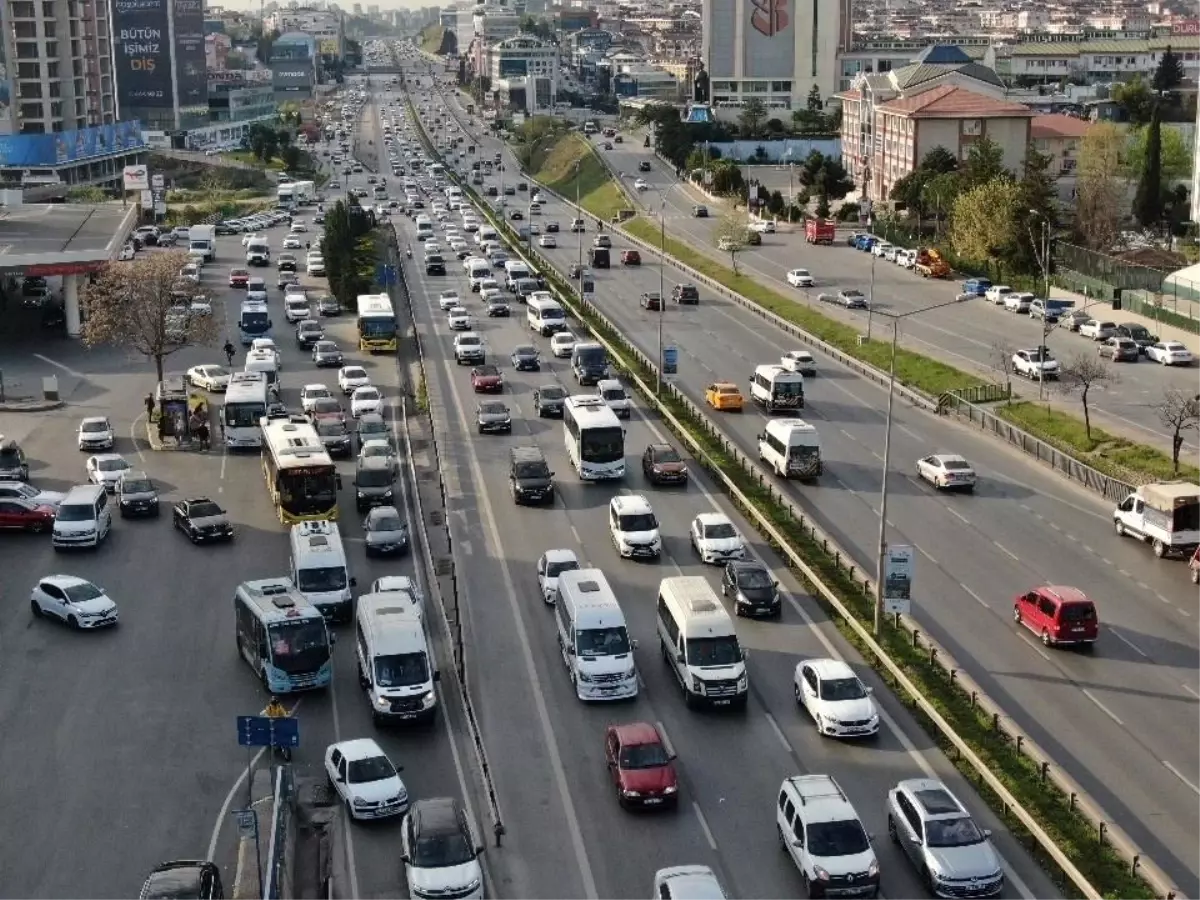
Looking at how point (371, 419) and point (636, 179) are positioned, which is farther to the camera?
point (636, 179)

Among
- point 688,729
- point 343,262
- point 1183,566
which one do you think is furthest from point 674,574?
point 343,262

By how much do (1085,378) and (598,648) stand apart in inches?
1053

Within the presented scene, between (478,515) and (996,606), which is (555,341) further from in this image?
(996,606)

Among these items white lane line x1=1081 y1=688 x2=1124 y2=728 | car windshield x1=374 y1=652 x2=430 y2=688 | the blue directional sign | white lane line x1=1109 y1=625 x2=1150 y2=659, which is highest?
the blue directional sign

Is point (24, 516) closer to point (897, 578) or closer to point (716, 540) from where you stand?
point (716, 540)

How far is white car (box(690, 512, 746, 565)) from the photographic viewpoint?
3944cm

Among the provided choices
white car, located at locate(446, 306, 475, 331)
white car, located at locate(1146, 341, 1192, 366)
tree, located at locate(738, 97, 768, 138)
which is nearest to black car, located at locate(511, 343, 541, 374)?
white car, located at locate(446, 306, 475, 331)

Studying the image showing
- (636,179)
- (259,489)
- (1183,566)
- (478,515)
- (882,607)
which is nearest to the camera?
(882,607)

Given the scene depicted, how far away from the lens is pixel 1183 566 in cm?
3981

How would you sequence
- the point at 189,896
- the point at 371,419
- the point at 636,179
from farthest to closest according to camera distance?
1. the point at 636,179
2. the point at 371,419
3. the point at 189,896

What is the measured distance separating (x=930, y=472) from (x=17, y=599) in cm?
2464

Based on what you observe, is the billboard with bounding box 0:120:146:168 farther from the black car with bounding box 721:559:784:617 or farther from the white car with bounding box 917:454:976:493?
the black car with bounding box 721:559:784:617

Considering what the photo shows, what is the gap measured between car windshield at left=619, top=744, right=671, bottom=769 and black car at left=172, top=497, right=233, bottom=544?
18302 mm

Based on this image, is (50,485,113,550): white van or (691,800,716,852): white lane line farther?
(50,485,113,550): white van
